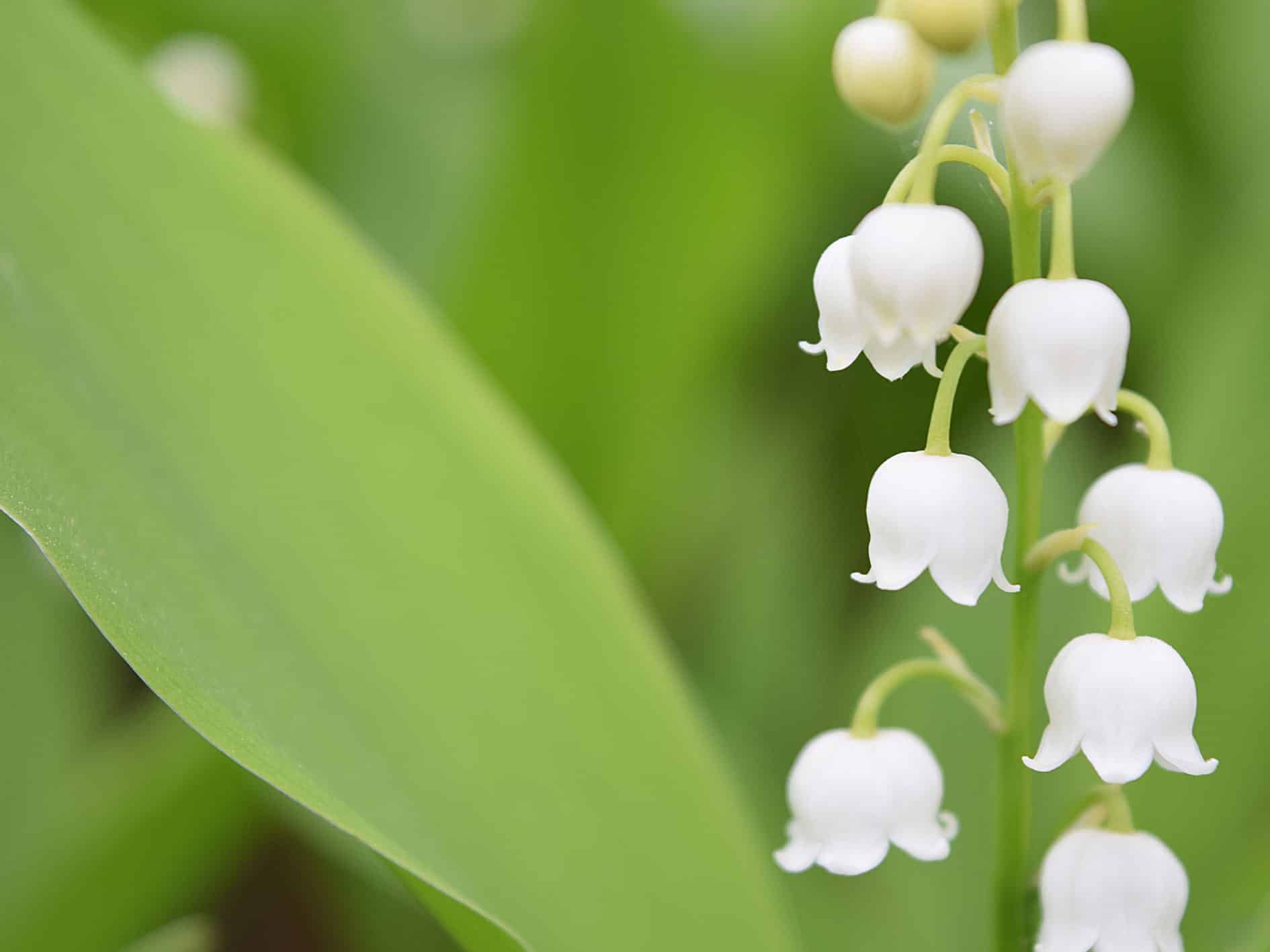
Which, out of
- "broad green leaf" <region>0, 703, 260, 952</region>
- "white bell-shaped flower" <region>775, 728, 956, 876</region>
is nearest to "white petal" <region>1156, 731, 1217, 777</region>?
"white bell-shaped flower" <region>775, 728, 956, 876</region>

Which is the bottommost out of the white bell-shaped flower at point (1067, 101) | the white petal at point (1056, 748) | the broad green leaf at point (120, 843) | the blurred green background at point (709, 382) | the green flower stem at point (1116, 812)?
the broad green leaf at point (120, 843)

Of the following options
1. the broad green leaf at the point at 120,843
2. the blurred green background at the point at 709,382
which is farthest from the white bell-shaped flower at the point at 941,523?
the broad green leaf at the point at 120,843

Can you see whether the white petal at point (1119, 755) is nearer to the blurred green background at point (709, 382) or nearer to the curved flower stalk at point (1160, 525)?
the curved flower stalk at point (1160, 525)

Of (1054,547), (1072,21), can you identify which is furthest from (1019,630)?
(1072,21)

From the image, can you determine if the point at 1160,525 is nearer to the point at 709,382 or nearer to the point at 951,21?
the point at 951,21

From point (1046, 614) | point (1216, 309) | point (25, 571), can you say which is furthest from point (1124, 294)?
point (25, 571)
